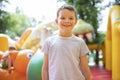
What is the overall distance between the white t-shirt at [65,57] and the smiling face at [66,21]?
3 cm

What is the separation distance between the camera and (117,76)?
12.9 ft

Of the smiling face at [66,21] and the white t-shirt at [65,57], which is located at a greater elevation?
the smiling face at [66,21]

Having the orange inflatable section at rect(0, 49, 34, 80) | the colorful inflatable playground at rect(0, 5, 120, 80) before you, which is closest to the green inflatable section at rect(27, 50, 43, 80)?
the colorful inflatable playground at rect(0, 5, 120, 80)

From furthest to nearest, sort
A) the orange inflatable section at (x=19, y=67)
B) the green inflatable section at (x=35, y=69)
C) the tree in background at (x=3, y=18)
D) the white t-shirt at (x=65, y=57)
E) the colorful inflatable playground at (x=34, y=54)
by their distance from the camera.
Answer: the tree in background at (x=3, y=18) → the orange inflatable section at (x=19, y=67) → the colorful inflatable playground at (x=34, y=54) → the green inflatable section at (x=35, y=69) → the white t-shirt at (x=65, y=57)

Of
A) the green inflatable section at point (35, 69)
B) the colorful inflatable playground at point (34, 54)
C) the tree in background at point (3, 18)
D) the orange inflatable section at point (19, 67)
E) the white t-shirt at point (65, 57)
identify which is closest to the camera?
the white t-shirt at point (65, 57)

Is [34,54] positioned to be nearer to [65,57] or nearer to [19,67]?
[19,67]

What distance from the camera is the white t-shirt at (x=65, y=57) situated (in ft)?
4.79

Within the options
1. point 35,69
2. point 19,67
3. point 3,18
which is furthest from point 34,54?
point 3,18

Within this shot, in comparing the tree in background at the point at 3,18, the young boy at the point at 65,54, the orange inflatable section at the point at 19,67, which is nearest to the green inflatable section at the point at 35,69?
the orange inflatable section at the point at 19,67

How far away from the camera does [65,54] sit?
1.47 metres

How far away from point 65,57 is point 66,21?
0.65 feet

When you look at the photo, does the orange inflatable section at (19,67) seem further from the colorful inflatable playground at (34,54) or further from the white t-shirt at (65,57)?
the white t-shirt at (65,57)

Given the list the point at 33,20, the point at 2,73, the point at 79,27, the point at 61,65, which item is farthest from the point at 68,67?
the point at 33,20

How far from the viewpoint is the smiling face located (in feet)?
4.89
